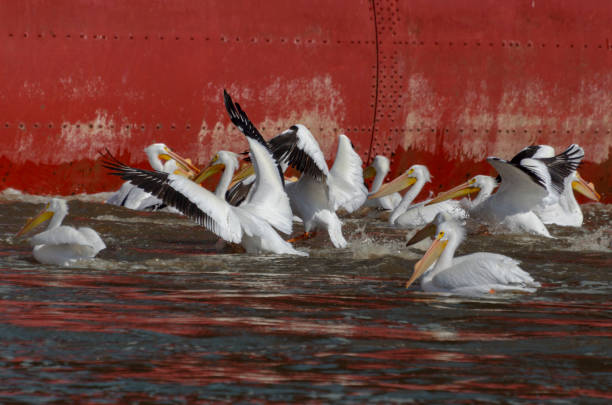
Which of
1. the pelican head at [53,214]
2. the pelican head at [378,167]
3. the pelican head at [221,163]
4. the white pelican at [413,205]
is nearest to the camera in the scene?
the pelican head at [53,214]

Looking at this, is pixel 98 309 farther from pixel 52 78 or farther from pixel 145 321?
pixel 52 78

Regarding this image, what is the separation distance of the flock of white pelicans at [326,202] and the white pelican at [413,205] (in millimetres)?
12

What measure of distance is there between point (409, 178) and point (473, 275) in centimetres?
534

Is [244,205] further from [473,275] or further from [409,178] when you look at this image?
[409,178]

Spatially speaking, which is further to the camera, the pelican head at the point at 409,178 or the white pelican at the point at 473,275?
the pelican head at the point at 409,178

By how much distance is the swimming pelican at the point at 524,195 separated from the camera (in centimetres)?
1038

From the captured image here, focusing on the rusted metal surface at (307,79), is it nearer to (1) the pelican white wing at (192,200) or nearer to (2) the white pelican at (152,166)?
(2) the white pelican at (152,166)

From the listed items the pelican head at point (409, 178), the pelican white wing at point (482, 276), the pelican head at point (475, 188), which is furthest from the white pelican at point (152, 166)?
the pelican white wing at point (482, 276)

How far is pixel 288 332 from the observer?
5.48 m

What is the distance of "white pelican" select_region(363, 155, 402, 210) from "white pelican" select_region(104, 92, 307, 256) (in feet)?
11.0

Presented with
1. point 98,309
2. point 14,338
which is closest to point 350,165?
point 98,309

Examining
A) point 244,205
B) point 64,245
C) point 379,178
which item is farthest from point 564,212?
point 64,245

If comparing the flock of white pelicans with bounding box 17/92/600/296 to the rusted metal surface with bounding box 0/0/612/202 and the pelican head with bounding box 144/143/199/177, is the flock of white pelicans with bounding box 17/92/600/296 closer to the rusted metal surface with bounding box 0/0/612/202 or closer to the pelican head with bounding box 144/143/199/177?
the pelican head with bounding box 144/143/199/177

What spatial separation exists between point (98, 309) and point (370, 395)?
7.06 feet
